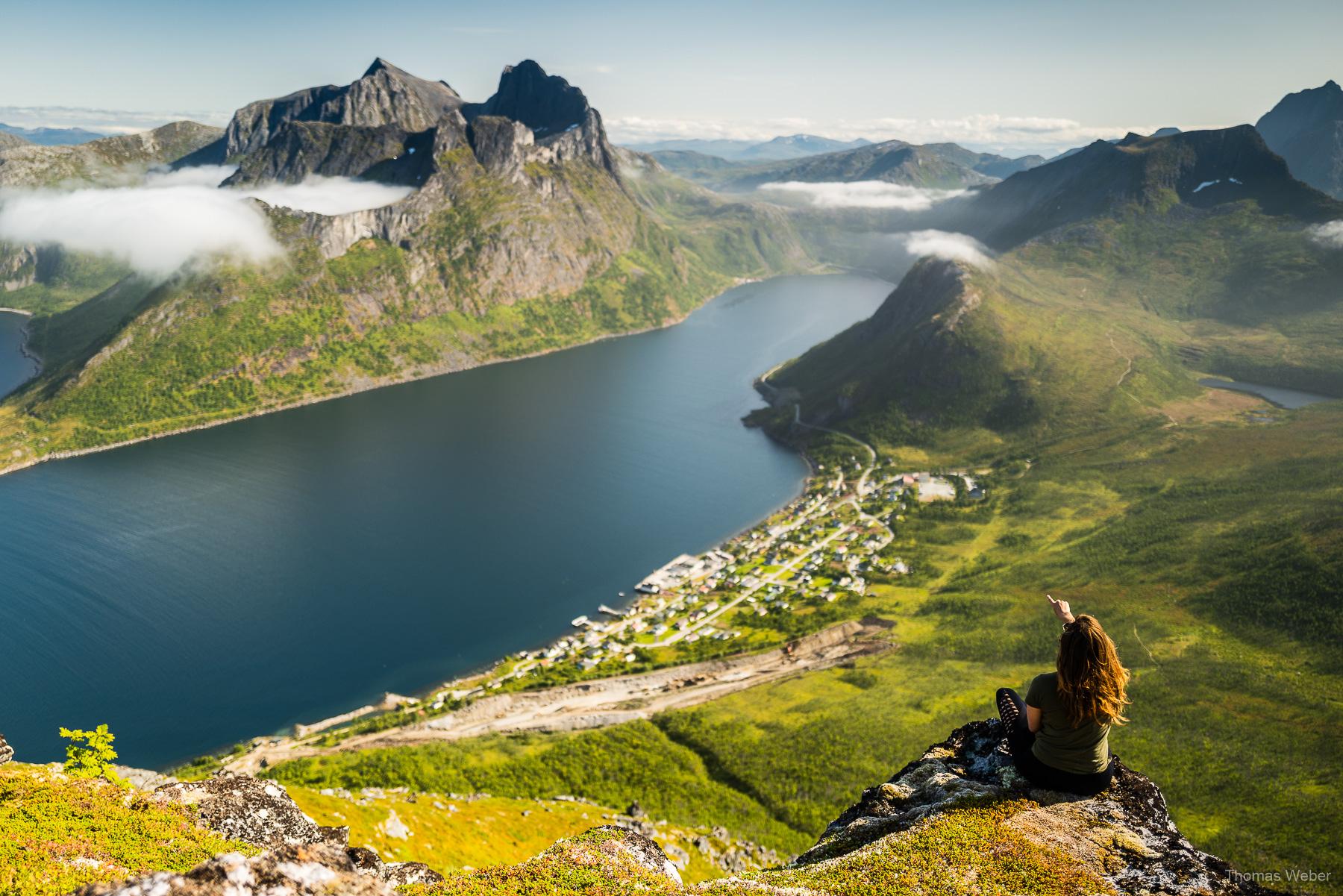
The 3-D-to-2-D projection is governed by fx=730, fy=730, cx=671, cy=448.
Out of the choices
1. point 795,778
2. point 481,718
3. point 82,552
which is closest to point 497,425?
point 82,552

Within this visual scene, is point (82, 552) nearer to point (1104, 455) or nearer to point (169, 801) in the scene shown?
point (169, 801)

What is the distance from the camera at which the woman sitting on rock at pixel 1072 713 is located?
13.8 meters

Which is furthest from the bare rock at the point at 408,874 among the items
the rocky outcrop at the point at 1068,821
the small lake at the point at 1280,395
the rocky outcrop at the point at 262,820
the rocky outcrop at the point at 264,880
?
the small lake at the point at 1280,395

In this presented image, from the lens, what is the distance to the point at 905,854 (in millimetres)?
16812

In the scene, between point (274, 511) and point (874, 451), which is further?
point (874, 451)

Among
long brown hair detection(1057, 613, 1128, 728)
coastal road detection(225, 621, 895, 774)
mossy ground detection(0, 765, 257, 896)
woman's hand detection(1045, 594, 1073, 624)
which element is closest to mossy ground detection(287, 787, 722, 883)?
coastal road detection(225, 621, 895, 774)

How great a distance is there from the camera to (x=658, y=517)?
14588cm

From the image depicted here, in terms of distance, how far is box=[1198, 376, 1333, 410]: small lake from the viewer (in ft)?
593

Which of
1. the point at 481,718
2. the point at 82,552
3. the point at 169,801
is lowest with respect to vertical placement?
the point at 481,718

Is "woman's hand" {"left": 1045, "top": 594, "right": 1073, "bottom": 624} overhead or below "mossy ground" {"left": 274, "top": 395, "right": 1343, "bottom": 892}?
overhead

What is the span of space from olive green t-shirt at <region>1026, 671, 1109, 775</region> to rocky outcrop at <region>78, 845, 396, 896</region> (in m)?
13.9

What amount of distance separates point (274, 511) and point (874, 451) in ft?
453

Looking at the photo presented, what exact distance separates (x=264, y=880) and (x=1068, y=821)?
1675 centimetres

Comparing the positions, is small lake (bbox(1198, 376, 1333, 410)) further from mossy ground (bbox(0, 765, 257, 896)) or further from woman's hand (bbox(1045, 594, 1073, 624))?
mossy ground (bbox(0, 765, 257, 896))
